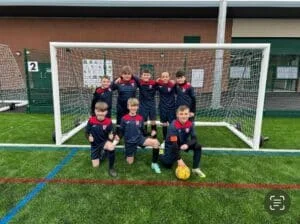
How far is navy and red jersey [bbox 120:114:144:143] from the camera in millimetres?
4340

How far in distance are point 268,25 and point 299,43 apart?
6.48ft

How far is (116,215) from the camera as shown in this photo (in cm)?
300

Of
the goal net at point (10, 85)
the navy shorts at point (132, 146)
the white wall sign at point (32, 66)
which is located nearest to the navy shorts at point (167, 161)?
the navy shorts at point (132, 146)

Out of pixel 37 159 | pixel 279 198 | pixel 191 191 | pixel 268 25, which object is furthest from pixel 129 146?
pixel 268 25

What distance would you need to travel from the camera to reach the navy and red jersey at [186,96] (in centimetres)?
507

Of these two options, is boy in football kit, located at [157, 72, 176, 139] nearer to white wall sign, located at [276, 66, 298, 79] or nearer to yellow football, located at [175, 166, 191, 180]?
yellow football, located at [175, 166, 191, 180]

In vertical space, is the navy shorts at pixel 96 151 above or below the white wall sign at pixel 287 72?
below

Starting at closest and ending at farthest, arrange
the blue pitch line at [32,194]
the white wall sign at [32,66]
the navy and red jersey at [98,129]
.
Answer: the blue pitch line at [32,194], the navy and red jersey at [98,129], the white wall sign at [32,66]

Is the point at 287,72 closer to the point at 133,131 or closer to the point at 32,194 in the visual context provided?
the point at 133,131

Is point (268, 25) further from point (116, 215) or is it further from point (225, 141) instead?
point (116, 215)

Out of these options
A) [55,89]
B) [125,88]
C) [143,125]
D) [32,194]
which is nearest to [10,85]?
[55,89]

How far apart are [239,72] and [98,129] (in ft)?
15.3

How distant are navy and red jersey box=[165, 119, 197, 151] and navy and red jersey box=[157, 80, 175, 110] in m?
1.19

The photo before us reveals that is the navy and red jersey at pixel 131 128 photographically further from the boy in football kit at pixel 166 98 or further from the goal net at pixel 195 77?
the goal net at pixel 195 77
